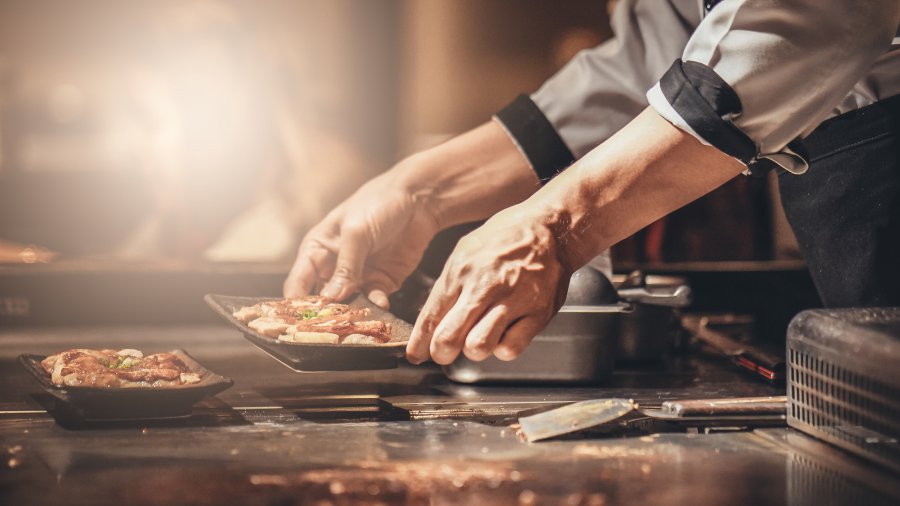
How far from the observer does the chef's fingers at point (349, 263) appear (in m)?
2.21

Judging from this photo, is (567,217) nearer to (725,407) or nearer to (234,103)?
(725,407)

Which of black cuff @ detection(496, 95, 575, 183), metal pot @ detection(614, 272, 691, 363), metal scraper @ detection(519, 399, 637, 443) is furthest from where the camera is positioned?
black cuff @ detection(496, 95, 575, 183)

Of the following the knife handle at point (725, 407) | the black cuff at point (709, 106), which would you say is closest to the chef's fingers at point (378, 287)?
the knife handle at point (725, 407)

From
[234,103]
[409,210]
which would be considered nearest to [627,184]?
[409,210]

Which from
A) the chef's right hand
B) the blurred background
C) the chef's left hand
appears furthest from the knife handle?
the blurred background

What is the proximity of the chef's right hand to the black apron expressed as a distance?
0.85 m

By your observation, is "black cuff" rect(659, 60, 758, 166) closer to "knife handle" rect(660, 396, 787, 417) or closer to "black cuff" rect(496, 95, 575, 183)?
"knife handle" rect(660, 396, 787, 417)

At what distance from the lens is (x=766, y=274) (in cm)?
309

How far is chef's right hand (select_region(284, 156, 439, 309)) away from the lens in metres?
2.21

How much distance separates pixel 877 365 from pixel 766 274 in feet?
6.56

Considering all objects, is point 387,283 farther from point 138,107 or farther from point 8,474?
point 138,107

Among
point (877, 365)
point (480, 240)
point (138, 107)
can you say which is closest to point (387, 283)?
point (480, 240)

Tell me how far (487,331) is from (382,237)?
2.96 feet

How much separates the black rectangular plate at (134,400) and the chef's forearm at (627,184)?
57cm
